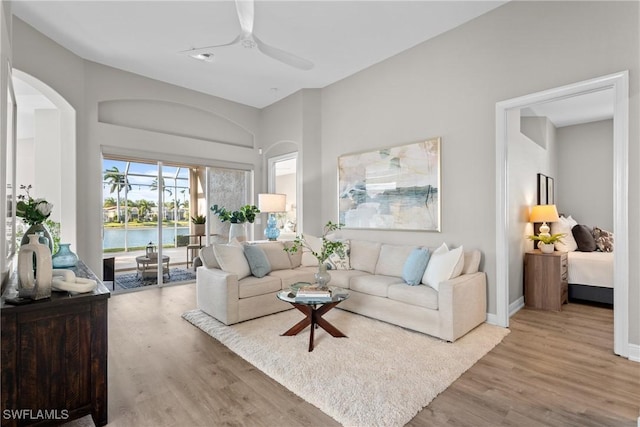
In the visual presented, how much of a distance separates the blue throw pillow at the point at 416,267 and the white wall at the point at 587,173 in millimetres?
4387

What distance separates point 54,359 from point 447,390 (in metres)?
2.45

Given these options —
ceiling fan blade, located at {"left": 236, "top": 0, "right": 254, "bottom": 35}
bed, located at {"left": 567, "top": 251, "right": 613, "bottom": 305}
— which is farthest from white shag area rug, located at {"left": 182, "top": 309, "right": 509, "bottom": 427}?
ceiling fan blade, located at {"left": 236, "top": 0, "right": 254, "bottom": 35}

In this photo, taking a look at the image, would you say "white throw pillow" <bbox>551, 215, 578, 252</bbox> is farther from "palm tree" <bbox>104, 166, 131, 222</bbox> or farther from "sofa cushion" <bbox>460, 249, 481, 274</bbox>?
"palm tree" <bbox>104, 166, 131, 222</bbox>

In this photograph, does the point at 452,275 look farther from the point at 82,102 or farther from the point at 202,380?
the point at 82,102

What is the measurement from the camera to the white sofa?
314 centimetres

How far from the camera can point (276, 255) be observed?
451cm

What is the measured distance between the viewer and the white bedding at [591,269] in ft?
13.5

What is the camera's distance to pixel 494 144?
11.6 feet

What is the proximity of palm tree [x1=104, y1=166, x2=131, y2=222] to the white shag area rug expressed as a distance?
106 inches

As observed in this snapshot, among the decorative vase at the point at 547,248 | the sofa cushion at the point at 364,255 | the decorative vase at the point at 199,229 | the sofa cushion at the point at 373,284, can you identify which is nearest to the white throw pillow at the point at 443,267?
the sofa cushion at the point at 373,284

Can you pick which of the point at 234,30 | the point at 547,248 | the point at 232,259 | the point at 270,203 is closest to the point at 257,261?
the point at 232,259

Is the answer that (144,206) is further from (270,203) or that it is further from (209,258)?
(209,258)

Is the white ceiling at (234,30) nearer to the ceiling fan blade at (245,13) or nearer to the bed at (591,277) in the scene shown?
the ceiling fan blade at (245,13)

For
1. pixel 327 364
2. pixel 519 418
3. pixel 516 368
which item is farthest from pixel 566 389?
pixel 327 364
